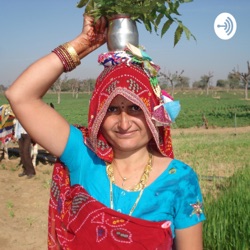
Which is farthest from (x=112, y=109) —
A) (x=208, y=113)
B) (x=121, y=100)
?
(x=208, y=113)

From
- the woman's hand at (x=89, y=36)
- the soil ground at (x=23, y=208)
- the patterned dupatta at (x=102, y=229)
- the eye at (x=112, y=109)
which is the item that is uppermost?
the woman's hand at (x=89, y=36)

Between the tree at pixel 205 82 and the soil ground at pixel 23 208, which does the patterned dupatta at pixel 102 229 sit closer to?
the soil ground at pixel 23 208

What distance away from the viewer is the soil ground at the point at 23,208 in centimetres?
481

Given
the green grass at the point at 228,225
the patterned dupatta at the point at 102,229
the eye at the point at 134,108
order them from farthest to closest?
the green grass at the point at 228,225 → the eye at the point at 134,108 → the patterned dupatta at the point at 102,229

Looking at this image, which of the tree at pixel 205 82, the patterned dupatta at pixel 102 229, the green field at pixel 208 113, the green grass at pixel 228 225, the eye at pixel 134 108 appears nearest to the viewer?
the patterned dupatta at pixel 102 229

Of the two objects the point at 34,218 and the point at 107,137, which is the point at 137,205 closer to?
the point at 107,137

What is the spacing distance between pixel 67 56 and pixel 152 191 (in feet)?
2.44

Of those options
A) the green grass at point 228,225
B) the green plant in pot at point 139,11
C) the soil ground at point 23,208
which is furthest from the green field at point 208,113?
the green plant in pot at point 139,11

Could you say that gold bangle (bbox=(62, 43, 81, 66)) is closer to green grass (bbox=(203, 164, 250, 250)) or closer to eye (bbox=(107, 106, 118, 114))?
eye (bbox=(107, 106, 118, 114))

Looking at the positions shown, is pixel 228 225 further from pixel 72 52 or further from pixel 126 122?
pixel 72 52

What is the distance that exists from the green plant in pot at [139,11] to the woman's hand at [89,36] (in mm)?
38

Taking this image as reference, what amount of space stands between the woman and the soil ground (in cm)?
331

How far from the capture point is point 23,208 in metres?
6.12

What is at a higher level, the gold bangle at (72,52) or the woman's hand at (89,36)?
the woman's hand at (89,36)
